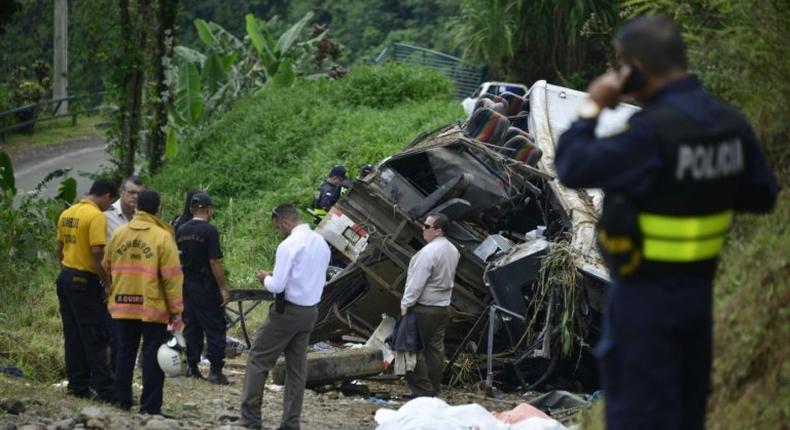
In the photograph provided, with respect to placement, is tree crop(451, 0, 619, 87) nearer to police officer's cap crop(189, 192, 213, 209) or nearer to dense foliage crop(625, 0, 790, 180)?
police officer's cap crop(189, 192, 213, 209)

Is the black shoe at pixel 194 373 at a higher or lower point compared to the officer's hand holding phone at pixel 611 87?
lower

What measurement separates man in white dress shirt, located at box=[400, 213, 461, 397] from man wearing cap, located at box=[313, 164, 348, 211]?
5568 millimetres

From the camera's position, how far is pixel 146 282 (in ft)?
32.3

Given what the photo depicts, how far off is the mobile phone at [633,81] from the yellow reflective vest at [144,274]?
19.1 ft

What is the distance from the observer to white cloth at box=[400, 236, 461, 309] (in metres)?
12.5

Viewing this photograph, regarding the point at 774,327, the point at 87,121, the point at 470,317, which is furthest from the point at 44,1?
the point at 774,327

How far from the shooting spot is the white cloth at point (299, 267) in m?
9.89

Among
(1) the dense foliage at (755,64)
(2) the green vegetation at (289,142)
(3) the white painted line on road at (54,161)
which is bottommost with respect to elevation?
(3) the white painted line on road at (54,161)

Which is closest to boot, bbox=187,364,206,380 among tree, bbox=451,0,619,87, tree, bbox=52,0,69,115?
tree, bbox=451,0,619,87

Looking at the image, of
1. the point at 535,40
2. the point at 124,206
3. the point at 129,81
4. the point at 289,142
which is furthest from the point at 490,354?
the point at 535,40

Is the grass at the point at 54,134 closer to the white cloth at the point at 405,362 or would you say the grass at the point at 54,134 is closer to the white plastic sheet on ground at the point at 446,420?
the white cloth at the point at 405,362

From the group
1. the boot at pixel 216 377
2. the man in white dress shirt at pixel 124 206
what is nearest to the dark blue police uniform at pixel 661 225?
the man in white dress shirt at pixel 124 206

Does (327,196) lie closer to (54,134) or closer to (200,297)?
(200,297)

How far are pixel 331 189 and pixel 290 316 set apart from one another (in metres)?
8.56
